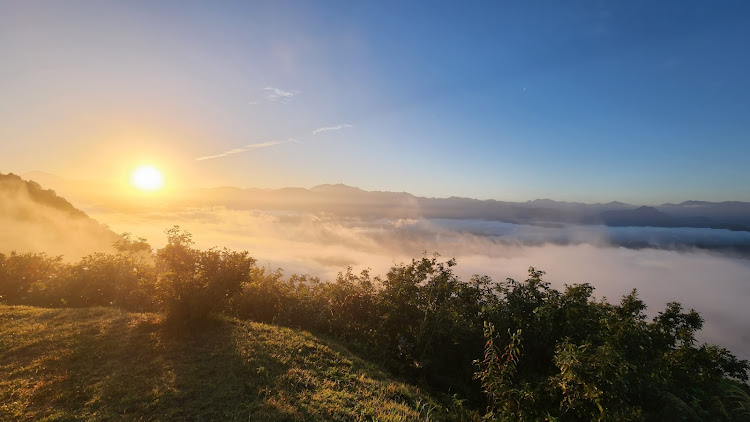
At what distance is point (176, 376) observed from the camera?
10.7 meters

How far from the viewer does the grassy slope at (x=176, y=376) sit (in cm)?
885

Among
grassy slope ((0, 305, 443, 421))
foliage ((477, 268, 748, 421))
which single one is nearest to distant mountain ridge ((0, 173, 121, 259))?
grassy slope ((0, 305, 443, 421))

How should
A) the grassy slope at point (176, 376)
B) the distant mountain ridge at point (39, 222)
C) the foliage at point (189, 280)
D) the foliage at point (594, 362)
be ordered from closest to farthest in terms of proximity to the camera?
the foliage at point (594, 362) → the grassy slope at point (176, 376) → the foliage at point (189, 280) → the distant mountain ridge at point (39, 222)

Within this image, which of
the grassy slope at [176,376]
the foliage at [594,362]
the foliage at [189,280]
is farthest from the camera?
the foliage at [189,280]

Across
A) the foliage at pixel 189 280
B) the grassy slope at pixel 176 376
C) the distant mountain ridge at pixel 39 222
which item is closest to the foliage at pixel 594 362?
the grassy slope at pixel 176 376

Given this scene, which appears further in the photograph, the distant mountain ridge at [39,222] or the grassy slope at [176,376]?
the distant mountain ridge at [39,222]

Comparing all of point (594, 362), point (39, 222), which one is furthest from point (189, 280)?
point (39, 222)

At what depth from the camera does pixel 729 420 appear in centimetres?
1254

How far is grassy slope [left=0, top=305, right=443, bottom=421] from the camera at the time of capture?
885cm

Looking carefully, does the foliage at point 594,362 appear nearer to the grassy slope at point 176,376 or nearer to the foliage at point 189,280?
the grassy slope at point 176,376

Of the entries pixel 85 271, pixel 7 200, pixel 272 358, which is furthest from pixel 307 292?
pixel 7 200

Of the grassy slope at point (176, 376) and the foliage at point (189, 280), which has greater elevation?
the foliage at point (189, 280)

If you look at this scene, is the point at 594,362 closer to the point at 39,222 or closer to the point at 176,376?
the point at 176,376

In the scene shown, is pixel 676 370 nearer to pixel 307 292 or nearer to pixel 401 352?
Result: pixel 401 352
